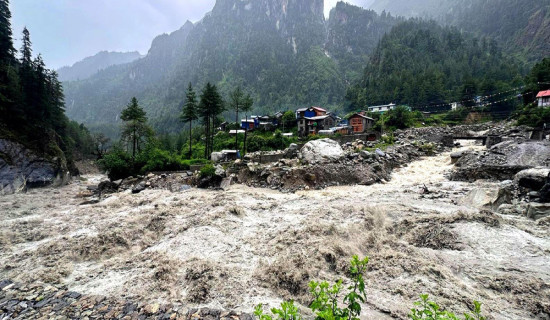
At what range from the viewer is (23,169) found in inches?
1027

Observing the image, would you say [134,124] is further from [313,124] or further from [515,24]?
[515,24]

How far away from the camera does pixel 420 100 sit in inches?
2739

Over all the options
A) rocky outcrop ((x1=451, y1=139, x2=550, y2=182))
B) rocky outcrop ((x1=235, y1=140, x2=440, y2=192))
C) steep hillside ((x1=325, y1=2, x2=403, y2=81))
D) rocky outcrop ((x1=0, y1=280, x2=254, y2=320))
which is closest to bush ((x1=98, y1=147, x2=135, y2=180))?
rocky outcrop ((x1=235, y1=140, x2=440, y2=192))

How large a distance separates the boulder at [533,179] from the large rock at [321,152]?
1295cm

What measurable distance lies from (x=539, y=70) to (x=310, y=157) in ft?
202

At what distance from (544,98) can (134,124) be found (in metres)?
72.7

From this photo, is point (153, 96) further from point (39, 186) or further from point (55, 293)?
point (55, 293)

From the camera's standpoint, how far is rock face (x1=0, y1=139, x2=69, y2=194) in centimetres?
2420

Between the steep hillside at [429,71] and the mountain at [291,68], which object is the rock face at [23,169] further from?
the mountain at [291,68]

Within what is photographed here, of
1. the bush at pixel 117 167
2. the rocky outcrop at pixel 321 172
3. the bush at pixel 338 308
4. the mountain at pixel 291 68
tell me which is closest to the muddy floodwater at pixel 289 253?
the bush at pixel 338 308

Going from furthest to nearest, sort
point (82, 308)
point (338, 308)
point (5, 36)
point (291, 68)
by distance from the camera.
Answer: point (291, 68)
point (5, 36)
point (82, 308)
point (338, 308)

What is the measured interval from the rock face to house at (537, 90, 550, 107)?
266 feet

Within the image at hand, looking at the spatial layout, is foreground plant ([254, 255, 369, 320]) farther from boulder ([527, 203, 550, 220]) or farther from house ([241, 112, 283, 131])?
house ([241, 112, 283, 131])

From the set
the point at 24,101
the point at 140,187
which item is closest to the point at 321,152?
the point at 140,187
